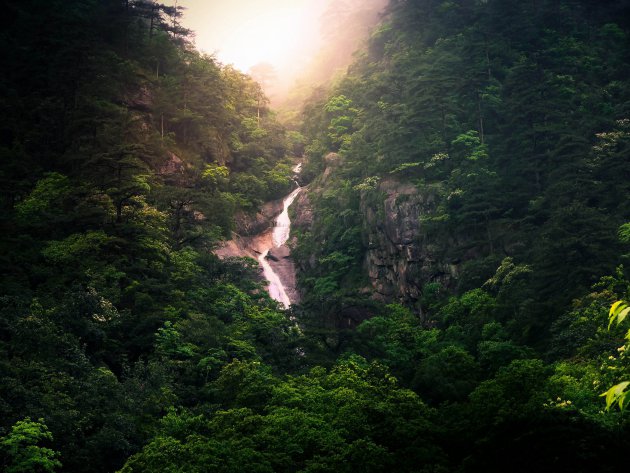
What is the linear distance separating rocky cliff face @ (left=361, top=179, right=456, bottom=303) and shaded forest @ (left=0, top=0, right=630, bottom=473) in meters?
0.30

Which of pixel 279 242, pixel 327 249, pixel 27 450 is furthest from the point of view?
pixel 279 242

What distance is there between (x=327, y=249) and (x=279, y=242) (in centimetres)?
845

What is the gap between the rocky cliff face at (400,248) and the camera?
153 feet

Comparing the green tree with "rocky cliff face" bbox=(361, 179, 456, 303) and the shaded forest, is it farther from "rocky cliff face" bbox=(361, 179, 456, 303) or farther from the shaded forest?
"rocky cliff face" bbox=(361, 179, 456, 303)

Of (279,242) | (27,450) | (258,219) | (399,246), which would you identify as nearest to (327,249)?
(279,242)

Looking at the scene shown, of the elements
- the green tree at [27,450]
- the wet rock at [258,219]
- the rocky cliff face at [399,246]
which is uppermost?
the wet rock at [258,219]

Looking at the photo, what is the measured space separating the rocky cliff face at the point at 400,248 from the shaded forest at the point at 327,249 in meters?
0.30

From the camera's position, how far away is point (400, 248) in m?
49.6

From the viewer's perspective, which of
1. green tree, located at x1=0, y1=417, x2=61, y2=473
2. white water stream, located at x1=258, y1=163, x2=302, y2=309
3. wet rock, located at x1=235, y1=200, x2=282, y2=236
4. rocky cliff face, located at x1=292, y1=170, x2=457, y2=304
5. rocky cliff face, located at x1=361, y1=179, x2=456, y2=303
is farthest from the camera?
wet rock, located at x1=235, y1=200, x2=282, y2=236

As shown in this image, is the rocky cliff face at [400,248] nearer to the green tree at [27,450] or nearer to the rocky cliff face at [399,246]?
the rocky cliff face at [399,246]

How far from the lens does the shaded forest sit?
73.0 ft

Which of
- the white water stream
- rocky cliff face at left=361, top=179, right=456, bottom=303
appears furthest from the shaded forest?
the white water stream

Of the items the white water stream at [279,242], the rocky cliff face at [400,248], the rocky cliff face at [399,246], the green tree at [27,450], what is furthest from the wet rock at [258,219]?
the green tree at [27,450]

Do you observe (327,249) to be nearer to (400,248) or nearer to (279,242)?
(279,242)
